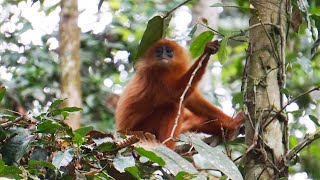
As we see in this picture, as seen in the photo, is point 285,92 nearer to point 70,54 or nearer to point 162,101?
point 162,101

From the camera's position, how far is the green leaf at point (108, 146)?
254 centimetres

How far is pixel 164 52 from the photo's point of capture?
19.0ft

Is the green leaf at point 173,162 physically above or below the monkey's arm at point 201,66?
below

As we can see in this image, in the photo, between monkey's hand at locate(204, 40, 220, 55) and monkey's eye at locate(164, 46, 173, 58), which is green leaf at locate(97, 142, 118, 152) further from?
monkey's eye at locate(164, 46, 173, 58)

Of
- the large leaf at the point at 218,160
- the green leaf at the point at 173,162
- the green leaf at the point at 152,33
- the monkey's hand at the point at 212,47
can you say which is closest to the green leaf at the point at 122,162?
the green leaf at the point at 173,162

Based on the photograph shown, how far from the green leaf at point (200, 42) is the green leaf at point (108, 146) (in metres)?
1.40

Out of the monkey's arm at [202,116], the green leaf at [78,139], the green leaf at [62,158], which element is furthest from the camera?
the monkey's arm at [202,116]

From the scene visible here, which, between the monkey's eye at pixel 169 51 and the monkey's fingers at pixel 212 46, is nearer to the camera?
the monkey's fingers at pixel 212 46

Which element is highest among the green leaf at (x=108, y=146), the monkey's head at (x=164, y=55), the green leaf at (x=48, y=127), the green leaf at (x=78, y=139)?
the monkey's head at (x=164, y=55)

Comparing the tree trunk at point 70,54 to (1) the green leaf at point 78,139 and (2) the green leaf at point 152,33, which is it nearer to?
(2) the green leaf at point 152,33

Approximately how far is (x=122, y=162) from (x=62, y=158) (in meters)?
0.23

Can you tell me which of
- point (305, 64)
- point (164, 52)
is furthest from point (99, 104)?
point (305, 64)

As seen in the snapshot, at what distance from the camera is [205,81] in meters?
7.42

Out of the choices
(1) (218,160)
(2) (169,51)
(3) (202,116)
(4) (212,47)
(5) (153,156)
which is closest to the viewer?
(5) (153,156)
